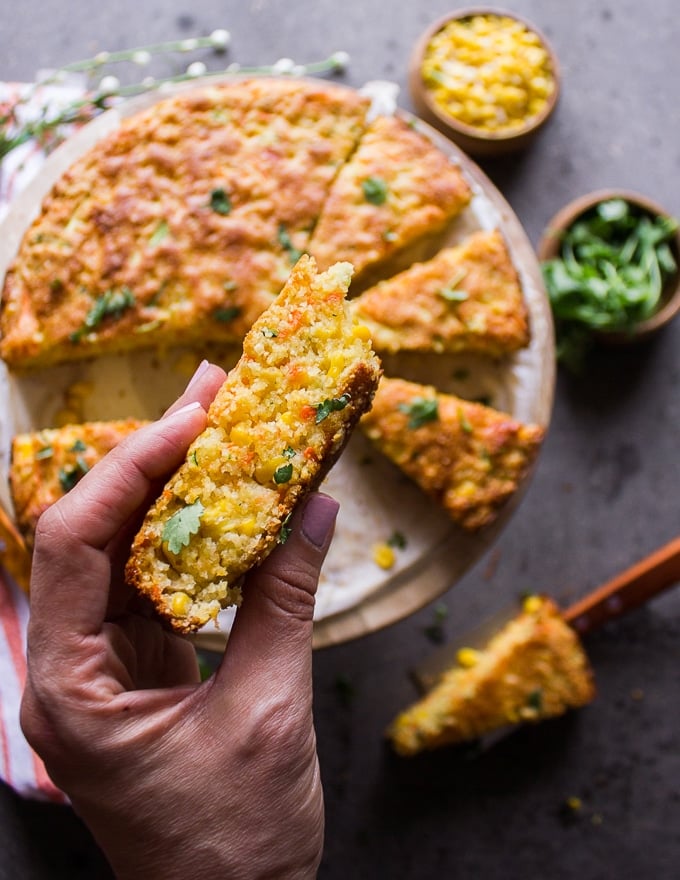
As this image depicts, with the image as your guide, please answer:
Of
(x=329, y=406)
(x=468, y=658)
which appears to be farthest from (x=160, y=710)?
(x=468, y=658)

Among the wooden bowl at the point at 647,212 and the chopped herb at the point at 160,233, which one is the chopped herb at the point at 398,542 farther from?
the chopped herb at the point at 160,233

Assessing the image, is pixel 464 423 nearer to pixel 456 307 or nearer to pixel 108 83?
pixel 456 307

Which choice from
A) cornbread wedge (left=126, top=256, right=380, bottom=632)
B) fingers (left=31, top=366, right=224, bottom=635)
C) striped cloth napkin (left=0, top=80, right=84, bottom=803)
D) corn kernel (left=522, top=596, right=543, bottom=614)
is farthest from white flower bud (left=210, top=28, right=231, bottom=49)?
corn kernel (left=522, top=596, right=543, bottom=614)

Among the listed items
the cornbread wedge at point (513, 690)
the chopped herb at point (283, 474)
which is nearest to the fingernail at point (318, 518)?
the chopped herb at point (283, 474)

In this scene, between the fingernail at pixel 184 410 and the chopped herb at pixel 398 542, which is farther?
the chopped herb at pixel 398 542

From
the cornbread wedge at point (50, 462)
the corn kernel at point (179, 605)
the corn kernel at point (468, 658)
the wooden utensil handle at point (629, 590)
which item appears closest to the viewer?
the corn kernel at point (179, 605)

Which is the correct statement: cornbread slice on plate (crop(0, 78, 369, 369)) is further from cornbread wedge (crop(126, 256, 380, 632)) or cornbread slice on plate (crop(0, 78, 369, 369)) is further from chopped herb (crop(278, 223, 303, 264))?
cornbread wedge (crop(126, 256, 380, 632))

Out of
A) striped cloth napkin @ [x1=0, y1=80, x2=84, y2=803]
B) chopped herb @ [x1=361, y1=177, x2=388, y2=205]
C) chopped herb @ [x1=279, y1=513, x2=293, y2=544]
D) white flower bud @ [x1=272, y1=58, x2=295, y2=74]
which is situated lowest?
striped cloth napkin @ [x1=0, y1=80, x2=84, y2=803]

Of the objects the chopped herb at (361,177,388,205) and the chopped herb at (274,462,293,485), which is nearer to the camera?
the chopped herb at (274,462,293,485)
